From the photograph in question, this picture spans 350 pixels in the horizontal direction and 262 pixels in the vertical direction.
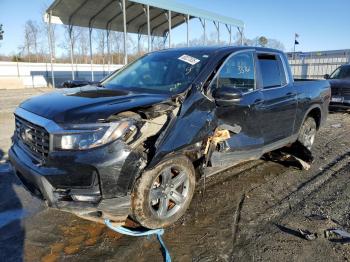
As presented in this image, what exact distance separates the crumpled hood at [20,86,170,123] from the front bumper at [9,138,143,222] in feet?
1.03

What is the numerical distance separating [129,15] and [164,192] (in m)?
20.4

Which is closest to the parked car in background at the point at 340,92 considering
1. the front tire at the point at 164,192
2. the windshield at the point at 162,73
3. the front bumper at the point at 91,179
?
the windshield at the point at 162,73

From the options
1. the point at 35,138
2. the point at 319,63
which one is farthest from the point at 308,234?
the point at 319,63

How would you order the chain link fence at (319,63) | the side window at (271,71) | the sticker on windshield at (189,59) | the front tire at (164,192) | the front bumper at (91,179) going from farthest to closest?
the chain link fence at (319,63)
the side window at (271,71)
the sticker on windshield at (189,59)
the front tire at (164,192)
the front bumper at (91,179)

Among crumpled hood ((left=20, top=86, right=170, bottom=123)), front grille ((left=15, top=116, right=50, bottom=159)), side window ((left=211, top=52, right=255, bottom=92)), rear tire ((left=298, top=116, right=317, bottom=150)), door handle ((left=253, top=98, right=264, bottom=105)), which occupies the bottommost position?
rear tire ((left=298, top=116, right=317, bottom=150))

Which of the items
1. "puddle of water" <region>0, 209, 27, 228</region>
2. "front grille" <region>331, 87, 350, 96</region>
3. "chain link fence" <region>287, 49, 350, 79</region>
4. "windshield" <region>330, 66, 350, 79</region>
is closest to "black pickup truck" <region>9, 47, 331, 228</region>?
"puddle of water" <region>0, 209, 27, 228</region>

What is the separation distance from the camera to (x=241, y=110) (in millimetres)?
4355

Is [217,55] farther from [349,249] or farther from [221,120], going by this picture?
[349,249]

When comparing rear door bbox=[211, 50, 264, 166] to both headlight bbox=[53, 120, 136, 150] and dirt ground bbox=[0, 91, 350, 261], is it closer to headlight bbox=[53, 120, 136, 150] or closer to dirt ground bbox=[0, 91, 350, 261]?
dirt ground bbox=[0, 91, 350, 261]

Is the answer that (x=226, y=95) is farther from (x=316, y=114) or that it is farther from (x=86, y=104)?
(x=316, y=114)

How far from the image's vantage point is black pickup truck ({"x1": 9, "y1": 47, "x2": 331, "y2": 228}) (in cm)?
309

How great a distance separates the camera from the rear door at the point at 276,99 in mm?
4910

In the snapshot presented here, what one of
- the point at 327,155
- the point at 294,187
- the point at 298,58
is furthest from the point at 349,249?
the point at 298,58

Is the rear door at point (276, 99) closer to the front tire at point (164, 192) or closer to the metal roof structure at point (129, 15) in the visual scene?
the front tire at point (164, 192)
